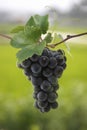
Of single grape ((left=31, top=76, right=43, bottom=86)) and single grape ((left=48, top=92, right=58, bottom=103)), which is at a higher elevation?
single grape ((left=31, top=76, right=43, bottom=86))

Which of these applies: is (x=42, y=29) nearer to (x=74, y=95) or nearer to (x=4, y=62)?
(x=74, y=95)

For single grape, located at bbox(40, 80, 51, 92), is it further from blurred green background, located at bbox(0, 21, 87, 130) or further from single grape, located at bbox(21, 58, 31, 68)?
blurred green background, located at bbox(0, 21, 87, 130)

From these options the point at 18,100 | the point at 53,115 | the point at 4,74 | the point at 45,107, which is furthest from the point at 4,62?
the point at 45,107

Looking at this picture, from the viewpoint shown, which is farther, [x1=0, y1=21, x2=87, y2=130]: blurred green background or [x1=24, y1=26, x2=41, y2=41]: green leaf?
[x1=0, y1=21, x2=87, y2=130]: blurred green background

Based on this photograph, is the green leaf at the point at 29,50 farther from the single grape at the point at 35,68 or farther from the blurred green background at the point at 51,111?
the blurred green background at the point at 51,111

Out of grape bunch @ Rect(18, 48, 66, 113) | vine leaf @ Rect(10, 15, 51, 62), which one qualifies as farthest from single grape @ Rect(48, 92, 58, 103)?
vine leaf @ Rect(10, 15, 51, 62)

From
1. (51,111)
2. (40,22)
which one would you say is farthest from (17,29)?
(51,111)

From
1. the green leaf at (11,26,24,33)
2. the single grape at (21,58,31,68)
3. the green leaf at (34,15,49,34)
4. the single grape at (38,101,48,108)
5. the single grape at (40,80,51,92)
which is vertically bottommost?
the single grape at (38,101,48,108)
